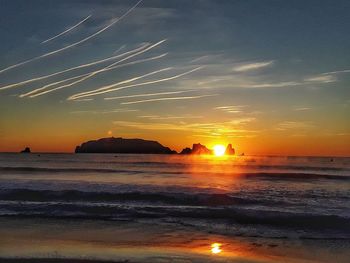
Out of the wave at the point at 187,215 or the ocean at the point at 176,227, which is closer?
the ocean at the point at 176,227

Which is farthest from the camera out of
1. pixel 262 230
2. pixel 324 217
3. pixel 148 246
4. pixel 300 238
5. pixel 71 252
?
pixel 324 217

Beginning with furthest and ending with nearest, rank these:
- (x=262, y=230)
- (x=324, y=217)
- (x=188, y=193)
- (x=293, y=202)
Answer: (x=188, y=193)
(x=293, y=202)
(x=324, y=217)
(x=262, y=230)

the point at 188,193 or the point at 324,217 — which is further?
the point at 188,193

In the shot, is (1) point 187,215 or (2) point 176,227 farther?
(1) point 187,215

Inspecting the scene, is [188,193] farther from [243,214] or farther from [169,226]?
[169,226]

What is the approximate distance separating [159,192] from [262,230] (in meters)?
13.3

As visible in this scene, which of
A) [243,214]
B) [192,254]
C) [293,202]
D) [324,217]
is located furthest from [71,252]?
[293,202]

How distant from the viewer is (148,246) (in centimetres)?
1213

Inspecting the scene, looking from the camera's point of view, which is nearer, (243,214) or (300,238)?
(300,238)

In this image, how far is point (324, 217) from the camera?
60.5 feet

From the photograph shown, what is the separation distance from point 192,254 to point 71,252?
3.15 m


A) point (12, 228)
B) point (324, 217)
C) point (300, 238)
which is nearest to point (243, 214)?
point (324, 217)

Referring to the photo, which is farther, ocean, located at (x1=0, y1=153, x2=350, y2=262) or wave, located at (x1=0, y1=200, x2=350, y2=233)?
wave, located at (x1=0, y1=200, x2=350, y2=233)

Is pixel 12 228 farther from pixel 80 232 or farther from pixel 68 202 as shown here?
pixel 68 202
